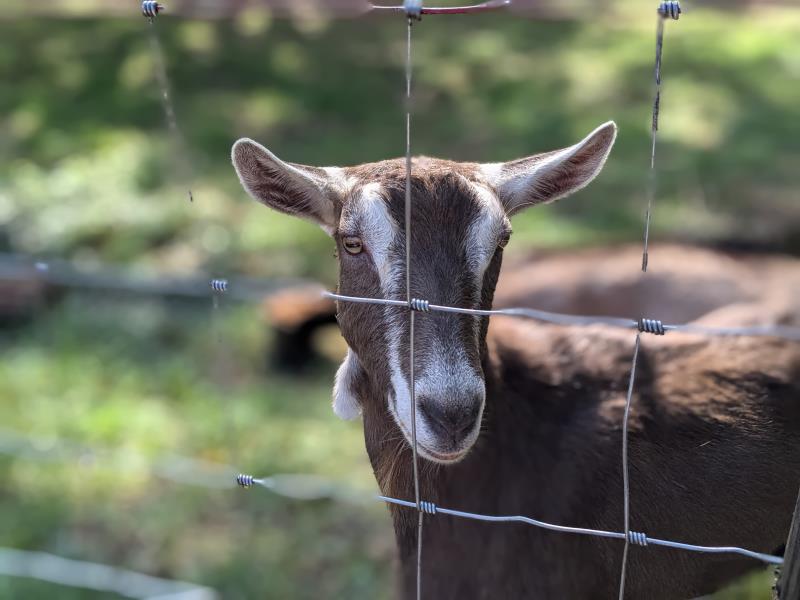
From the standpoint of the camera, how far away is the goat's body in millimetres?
2844

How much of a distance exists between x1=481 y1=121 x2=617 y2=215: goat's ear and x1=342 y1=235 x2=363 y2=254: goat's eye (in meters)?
0.47

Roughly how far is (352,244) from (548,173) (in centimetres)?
63

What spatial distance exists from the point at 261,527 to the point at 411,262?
Answer: 2.61m

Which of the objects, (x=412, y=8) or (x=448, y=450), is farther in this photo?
(x=448, y=450)

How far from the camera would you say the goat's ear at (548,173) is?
8.81ft

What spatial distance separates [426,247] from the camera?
2572mm

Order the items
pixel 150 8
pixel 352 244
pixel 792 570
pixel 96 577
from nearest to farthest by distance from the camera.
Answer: pixel 792 570, pixel 150 8, pixel 352 244, pixel 96 577

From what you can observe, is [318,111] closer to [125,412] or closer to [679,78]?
[679,78]

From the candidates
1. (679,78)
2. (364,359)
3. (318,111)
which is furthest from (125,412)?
(679,78)

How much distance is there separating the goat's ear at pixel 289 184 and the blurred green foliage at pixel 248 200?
2214 mm

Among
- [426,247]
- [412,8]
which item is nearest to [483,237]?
[426,247]

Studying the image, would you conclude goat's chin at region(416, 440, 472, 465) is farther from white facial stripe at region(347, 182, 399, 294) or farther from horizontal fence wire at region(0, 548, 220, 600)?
horizontal fence wire at region(0, 548, 220, 600)

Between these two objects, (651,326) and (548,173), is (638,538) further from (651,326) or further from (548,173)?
(548,173)

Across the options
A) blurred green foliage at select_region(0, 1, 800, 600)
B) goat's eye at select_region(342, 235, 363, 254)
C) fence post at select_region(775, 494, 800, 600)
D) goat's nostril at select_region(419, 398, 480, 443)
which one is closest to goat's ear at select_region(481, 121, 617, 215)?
goat's eye at select_region(342, 235, 363, 254)
